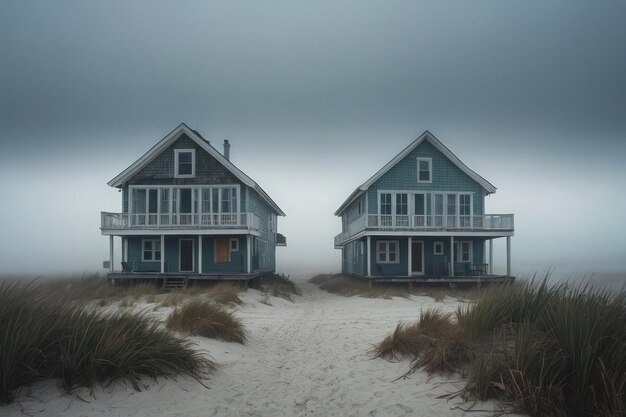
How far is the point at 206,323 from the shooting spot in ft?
38.3

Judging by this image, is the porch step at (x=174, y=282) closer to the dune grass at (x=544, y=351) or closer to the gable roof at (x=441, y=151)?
the gable roof at (x=441, y=151)

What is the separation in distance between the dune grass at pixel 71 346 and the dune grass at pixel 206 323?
2870 mm

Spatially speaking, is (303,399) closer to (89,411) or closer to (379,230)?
(89,411)

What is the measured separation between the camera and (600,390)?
21.3ft

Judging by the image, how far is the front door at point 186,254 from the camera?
106 feet

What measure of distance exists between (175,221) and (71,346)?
24271 mm

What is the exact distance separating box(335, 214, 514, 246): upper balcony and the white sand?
1996 centimetres

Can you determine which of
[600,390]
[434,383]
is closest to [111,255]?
[434,383]

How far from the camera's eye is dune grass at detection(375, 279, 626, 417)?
6.46 meters

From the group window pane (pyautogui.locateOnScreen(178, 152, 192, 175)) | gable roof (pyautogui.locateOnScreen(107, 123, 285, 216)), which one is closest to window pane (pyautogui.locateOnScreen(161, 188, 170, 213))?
window pane (pyautogui.locateOnScreen(178, 152, 192, 175))

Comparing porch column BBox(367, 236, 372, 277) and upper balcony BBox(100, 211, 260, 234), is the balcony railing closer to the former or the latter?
upper balcony BBox(100, 211, 260, 234)

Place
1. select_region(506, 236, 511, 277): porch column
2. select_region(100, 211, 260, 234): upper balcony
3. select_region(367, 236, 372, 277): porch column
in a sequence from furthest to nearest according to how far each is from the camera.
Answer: select_region(506, 236, 511, 277): porch column, select_region(367, 236, 372, 277): porch column, select_region(100, 211, 260, 234): upper balcony

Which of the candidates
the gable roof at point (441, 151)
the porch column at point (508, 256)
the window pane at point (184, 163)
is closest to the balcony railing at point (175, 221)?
the window pane at point (184, 163)

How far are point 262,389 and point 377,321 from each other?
8.16 meters
